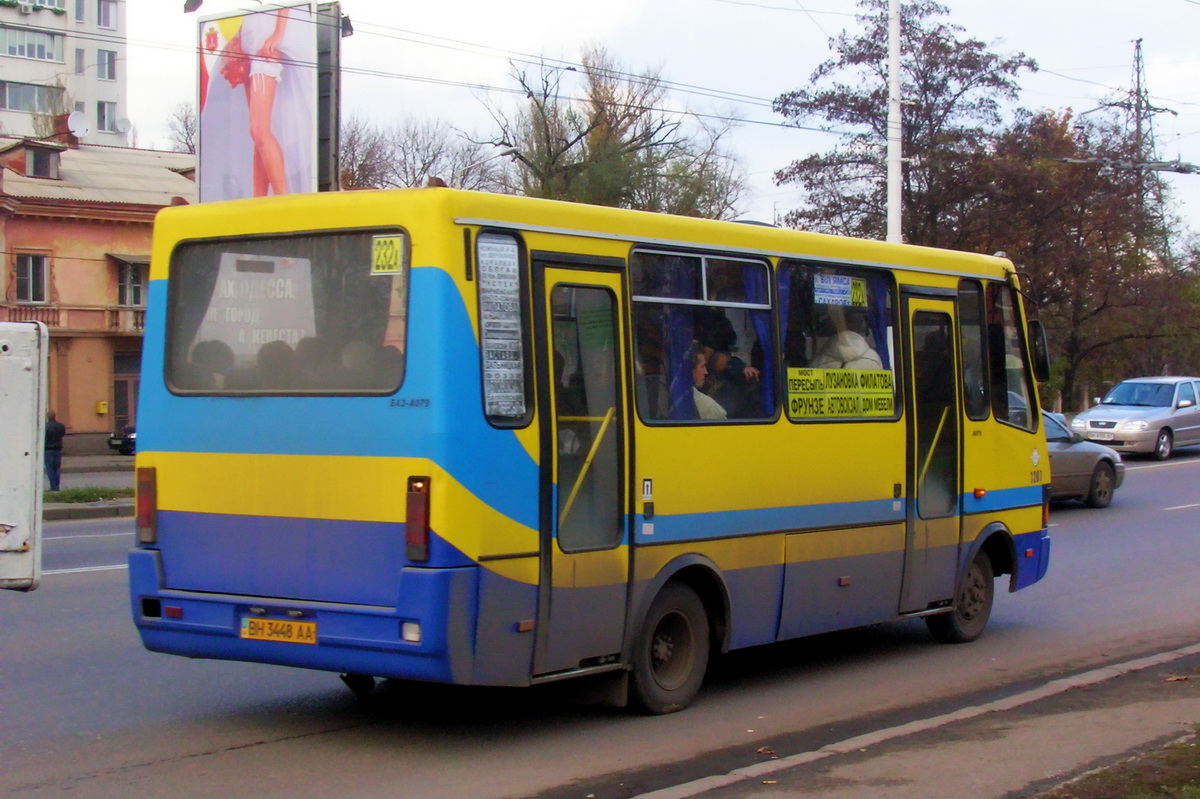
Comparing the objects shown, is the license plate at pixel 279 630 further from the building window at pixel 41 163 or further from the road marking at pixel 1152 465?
the building window at pixel 41 163

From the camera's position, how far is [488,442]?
21.9 ft

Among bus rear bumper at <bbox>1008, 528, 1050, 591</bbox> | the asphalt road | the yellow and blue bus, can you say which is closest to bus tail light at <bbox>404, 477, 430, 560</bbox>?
the yellow and blue bus

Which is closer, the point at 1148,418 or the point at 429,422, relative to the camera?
the point at 429,422

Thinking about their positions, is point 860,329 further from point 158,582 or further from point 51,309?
point 51,309

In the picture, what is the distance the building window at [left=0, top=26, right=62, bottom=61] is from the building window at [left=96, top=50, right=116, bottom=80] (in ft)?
9.68

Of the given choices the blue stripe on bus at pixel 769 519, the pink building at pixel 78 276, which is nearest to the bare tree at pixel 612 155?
the pink building at pixel 78 276

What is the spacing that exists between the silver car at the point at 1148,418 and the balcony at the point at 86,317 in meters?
29.1

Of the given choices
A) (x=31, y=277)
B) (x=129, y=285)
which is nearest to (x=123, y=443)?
(x=31, y=277)

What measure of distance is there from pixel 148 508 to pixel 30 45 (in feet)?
309

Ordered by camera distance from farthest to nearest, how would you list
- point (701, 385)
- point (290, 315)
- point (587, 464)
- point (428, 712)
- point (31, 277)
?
1. point (31, 277)
2. point (701, 385)
3. point (428, 712)
4. point (587, 464)
5. point (290, 315)

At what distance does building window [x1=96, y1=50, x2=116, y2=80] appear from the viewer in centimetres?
9581

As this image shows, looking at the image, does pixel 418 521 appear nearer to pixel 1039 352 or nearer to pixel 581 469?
pixel 581 469

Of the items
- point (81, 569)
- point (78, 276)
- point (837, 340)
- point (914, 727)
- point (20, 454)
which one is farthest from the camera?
point (78, 276)

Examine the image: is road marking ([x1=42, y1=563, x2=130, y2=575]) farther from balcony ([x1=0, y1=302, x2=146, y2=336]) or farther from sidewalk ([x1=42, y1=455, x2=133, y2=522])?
balcony ([x1=0, y1=302, x2=146, y2=336])
